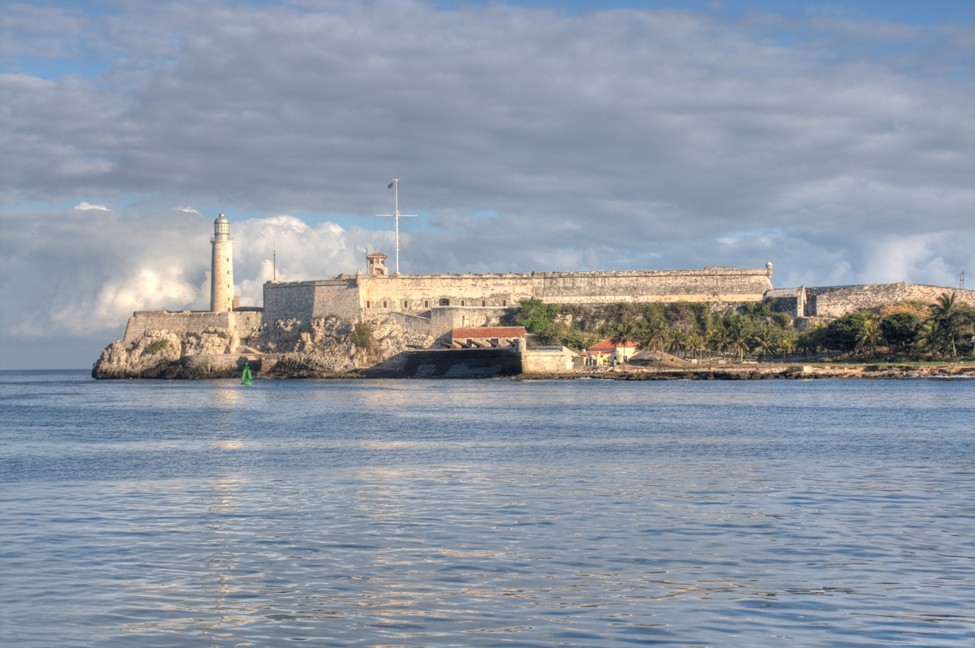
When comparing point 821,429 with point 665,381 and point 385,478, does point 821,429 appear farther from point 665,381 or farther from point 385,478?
point 665,381

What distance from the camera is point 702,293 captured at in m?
78.6

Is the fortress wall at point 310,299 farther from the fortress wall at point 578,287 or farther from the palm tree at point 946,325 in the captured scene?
the palm tree at point 946,325

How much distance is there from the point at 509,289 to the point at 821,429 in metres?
53.2

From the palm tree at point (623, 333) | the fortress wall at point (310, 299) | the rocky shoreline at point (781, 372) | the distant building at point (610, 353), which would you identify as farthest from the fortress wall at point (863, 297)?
the fortress wall at point (310, 299)

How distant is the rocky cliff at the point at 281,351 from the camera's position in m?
71.8

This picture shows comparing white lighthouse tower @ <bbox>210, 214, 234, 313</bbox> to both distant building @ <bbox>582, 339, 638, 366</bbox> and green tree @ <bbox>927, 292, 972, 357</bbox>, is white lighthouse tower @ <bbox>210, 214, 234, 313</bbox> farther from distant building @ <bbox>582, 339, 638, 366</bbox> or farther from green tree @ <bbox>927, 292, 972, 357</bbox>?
green tree @ <bbox>927, 292, 972, 357</bbox>

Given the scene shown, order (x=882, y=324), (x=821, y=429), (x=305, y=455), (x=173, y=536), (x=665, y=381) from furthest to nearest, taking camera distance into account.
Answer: (x=882, y=324) < (x=665, y=381) < (x=821, y=429) < (x=305, y=455) < (x=173, y=536)

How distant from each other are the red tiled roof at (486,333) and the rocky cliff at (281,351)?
7.09ft

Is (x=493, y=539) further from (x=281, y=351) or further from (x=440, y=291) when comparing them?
(x=440, y=291)

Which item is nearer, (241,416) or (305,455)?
(305,455)

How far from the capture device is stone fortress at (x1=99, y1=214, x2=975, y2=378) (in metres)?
74.8

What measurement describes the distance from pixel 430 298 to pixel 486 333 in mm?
7698

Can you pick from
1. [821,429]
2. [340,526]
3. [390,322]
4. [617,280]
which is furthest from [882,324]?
[340,526]

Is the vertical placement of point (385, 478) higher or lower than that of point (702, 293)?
lower
